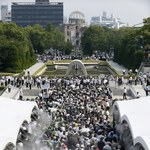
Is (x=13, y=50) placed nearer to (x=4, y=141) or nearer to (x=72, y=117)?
(x=72, y=117)

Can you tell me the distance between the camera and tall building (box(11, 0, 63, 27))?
17477 centimetres

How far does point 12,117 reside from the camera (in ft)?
60.9

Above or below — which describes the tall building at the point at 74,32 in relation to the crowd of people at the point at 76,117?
above

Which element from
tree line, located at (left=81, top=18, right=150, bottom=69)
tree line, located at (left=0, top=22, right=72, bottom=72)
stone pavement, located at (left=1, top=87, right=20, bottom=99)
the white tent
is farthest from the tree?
the white tent

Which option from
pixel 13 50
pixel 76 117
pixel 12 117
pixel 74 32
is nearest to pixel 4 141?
pixel 12 117

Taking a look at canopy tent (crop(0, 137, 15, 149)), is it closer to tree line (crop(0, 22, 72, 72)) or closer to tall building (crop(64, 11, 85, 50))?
tree line (crop(0, 22, 72, 72))

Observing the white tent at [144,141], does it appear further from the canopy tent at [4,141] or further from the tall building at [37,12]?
the tall building at [37,12]

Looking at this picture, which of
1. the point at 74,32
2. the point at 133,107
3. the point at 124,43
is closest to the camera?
the point at 133,107

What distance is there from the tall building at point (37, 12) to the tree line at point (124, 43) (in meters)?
83.4

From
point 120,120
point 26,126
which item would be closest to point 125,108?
point 120,120

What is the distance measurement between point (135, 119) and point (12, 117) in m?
4.43

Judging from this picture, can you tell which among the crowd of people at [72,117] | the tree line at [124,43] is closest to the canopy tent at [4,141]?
the crowd of people at [72,117]

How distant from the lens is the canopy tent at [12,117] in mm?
16281

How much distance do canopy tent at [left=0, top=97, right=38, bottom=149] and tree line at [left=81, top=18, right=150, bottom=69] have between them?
31.2 meters
